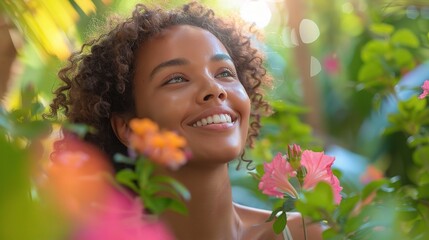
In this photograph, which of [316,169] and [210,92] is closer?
[316,169]

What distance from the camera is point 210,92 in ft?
4.08

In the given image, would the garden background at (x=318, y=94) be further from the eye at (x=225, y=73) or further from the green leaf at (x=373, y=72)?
the eye at (x=225, y=73)

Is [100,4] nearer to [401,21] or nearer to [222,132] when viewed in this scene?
[222,132]

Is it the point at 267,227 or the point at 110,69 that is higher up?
the point at 110,69

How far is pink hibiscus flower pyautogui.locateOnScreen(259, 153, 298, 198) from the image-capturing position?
1.01m

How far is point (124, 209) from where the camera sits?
27.3 inches

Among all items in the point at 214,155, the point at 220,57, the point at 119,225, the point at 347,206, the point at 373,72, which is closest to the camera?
the point at 119,225

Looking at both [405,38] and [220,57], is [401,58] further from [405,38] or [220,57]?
[220,57]

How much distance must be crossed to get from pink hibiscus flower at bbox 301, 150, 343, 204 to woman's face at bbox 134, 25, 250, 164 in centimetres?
23

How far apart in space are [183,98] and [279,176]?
1.01 ft

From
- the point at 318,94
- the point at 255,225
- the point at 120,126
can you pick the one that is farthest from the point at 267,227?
the point at 318,94

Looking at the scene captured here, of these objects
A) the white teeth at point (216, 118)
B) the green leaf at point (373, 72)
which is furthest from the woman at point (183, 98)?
the green leaf at point (373, 72)

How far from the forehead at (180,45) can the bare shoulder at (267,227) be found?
344mm

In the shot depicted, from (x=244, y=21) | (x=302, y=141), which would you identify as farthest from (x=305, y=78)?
(x=244, y=21)
